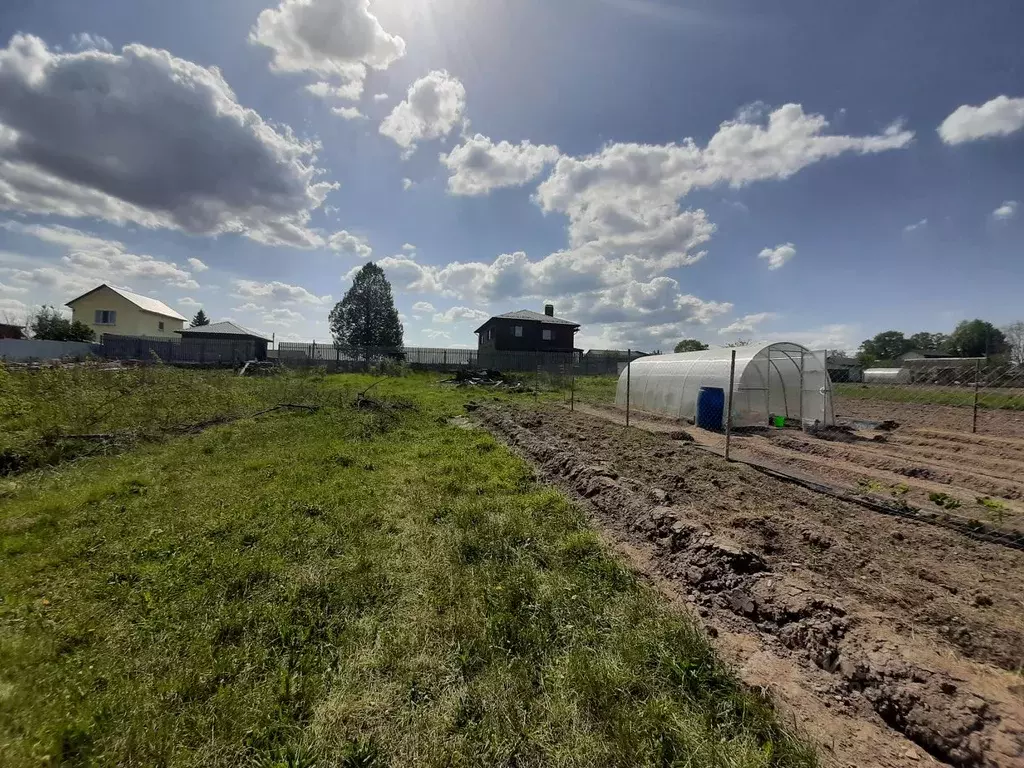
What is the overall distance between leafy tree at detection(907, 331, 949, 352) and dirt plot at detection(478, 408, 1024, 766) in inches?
3012

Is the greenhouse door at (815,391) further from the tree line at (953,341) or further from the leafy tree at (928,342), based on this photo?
the leafy tree at (928,342)

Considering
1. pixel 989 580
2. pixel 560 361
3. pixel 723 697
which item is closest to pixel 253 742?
pixel 723 697

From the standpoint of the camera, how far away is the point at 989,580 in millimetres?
3637

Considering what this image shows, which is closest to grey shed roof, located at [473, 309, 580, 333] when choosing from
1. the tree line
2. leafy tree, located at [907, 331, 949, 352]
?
the tree line

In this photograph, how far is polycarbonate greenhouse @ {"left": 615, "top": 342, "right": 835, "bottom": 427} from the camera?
12.1 meters

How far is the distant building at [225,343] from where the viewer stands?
29598mm

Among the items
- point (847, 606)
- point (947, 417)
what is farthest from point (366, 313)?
point (847, 606)

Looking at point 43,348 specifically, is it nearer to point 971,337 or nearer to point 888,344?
point 971,337

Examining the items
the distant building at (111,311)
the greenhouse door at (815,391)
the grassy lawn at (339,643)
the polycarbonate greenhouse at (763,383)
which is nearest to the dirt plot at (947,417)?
the greenhouse door at (815,391)

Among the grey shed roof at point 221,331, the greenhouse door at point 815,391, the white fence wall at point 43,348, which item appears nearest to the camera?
the greenhouse door at point 815,391

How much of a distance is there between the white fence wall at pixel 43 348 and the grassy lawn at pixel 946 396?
44.2 m

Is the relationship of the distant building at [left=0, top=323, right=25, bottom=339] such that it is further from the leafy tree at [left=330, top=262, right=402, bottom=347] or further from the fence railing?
the leafy tree at [left=330, top=262, right=402, bottom=347]

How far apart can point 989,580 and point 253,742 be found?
5.50 meters

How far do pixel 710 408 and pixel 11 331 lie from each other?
190 ft
